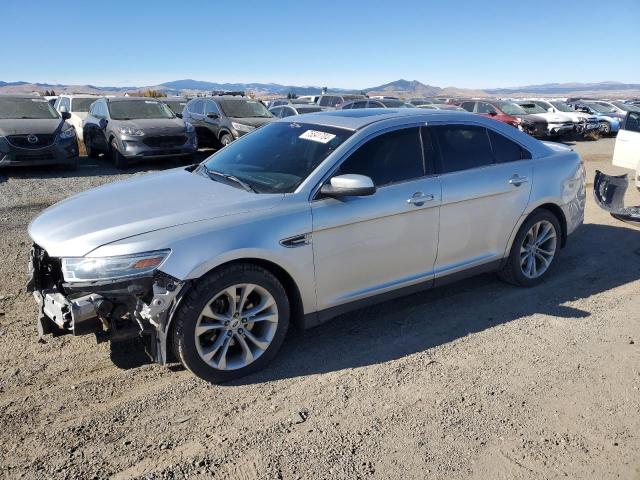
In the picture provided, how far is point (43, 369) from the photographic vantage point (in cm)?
342

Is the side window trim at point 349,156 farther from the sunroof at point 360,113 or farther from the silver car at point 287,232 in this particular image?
the sunroof at point 360,113

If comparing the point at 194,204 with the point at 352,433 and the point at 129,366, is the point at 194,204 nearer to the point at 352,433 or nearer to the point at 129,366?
the point at 129,366

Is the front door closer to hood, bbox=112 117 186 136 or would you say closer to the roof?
the roof

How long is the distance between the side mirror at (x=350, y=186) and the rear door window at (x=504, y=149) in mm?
1675

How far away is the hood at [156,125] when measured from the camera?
1172 centimetres

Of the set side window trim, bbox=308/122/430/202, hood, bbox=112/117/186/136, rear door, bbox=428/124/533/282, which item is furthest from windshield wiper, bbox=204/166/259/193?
hood, bbox=112/117/186/136

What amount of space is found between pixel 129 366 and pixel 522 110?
21.5 metres

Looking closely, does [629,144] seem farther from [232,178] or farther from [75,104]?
[75,104]

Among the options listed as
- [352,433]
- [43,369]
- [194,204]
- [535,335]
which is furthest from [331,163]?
[43,369]

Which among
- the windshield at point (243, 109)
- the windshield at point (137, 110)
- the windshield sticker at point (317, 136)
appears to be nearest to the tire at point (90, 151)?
the windshield at point (137, 110)

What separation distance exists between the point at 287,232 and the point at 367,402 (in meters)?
1.16

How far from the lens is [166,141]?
11.8 m

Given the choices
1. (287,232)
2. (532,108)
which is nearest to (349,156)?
(287,232)

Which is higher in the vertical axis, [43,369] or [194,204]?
[194,204]
